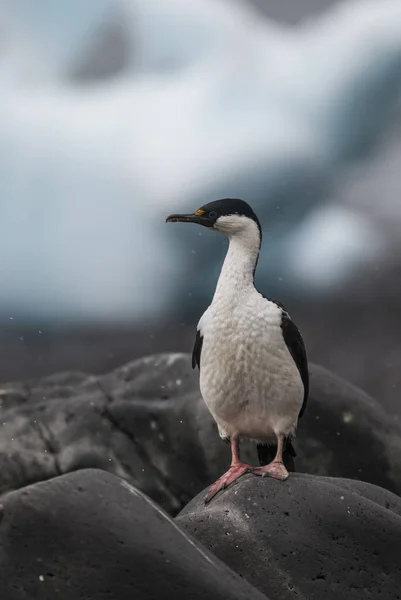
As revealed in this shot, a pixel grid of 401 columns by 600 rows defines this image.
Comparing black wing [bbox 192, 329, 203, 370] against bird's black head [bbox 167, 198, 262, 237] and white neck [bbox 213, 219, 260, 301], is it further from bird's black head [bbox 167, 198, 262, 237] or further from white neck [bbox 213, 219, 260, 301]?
bird's black head [bbox 167, 198, 262, 237]

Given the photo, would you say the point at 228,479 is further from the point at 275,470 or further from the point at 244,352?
the point at 244,352

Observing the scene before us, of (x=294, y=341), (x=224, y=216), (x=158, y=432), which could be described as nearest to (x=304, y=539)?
(x=294, y=341)

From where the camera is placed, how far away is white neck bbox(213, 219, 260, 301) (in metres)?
5.58

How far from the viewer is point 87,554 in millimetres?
3777

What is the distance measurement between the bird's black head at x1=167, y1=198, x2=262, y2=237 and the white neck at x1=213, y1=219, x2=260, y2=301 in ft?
0.13

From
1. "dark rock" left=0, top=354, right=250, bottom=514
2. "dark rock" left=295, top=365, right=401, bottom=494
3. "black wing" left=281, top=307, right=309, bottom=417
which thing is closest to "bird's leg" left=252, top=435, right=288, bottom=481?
"black wing" left=281, top=307, right=309, bottom=417

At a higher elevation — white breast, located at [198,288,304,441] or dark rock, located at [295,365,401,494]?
white breast, located at [198,288,304,441]

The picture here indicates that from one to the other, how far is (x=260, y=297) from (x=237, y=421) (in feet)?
2.62

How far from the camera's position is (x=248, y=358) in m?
5.41

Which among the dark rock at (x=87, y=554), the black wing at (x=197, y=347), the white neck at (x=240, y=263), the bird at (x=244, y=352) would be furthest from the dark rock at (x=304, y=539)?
the white neck at (x=240, y=263)

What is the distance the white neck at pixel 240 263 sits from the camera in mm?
5582

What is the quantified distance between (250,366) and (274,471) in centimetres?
65

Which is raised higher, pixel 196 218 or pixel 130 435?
pixel 196 218

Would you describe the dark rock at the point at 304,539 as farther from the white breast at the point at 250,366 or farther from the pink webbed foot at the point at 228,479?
the white breast at the point at 250,366
